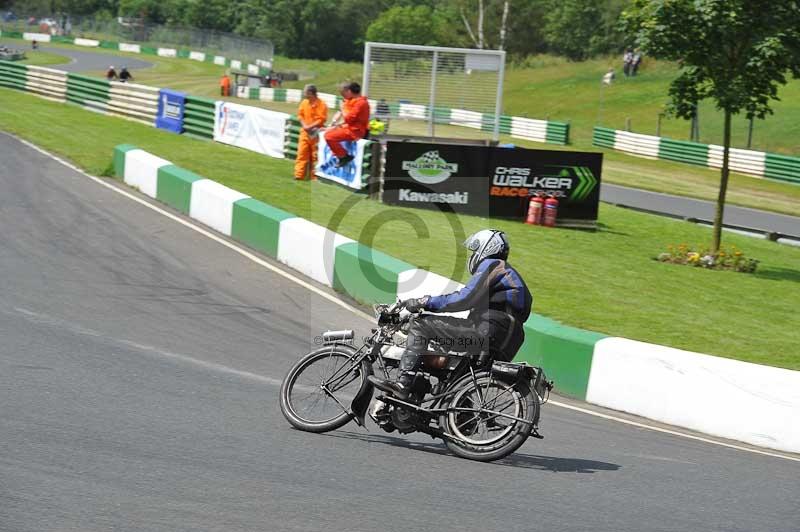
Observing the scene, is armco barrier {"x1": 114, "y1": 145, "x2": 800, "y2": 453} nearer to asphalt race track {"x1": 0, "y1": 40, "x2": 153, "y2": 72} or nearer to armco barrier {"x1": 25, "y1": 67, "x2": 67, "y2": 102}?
armco barrier {"x1": 25, "y1": 67, "x2": 67, "y2": 102}

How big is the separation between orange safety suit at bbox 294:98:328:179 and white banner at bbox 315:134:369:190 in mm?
176

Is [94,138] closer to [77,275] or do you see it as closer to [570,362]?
[77,275]

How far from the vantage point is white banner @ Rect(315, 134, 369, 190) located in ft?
73.3

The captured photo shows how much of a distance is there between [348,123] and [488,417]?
50.4ft

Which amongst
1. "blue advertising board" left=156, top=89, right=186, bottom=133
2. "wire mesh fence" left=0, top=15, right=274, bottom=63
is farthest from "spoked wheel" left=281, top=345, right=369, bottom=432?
"wire mesh fence" left=0, top=15, right=274, bottom=63

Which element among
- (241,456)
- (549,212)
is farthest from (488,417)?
(549,212)

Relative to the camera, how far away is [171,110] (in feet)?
111

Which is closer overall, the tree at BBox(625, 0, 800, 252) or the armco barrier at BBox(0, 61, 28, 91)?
the tree at BBox(625, 0, 800, 252)

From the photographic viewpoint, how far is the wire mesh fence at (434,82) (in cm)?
2466

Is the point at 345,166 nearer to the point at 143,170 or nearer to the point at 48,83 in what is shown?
the point at 143,170

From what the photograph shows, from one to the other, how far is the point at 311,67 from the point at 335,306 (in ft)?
273

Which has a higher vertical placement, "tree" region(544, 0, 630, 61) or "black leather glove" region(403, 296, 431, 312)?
"tree" region(544, 0, 630, 61)

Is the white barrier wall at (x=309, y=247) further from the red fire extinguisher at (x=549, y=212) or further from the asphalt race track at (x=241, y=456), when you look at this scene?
the red fire extinguisher at (x=549, y=212)

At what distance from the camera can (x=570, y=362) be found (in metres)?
10.6
